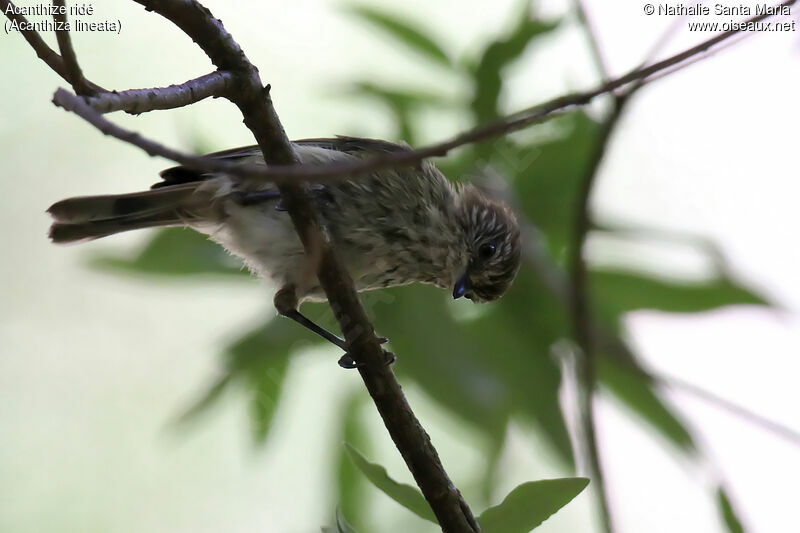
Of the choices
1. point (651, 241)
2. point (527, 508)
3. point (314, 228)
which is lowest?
point (527, 508)

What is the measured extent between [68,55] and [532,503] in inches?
52.3

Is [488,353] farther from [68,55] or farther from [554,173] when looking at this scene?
[68,55]

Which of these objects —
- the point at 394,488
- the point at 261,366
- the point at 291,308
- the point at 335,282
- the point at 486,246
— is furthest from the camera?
the point at 261,366

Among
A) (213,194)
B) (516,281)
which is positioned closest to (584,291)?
(213,194)

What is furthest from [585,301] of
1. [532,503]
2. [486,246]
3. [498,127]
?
[486,246]

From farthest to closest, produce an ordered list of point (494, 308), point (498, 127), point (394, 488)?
point (494, 308)
point (394, 488)
point (498, 127)

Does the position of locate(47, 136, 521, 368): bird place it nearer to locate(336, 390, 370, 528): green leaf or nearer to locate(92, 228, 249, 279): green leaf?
locate(92, 228, 249, 279): green leaf

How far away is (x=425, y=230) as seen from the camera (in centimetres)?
346

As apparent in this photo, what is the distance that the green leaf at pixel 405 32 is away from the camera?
13.7 feet

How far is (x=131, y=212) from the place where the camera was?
3.52 metres

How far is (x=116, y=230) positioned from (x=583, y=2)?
6.34 ft

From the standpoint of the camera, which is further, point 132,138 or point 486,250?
point 486,250

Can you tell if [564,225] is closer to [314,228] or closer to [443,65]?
[443,65]

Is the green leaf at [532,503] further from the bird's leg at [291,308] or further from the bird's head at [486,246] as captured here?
the bird's head at [486,246]
